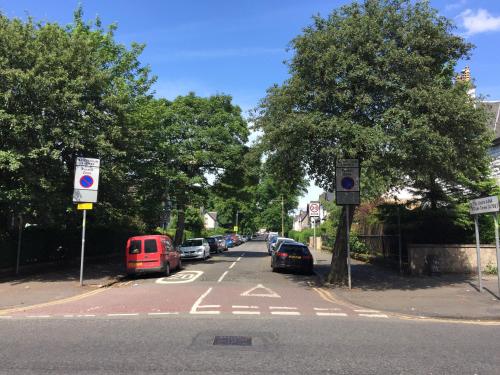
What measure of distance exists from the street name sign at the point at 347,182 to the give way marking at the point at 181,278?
6.59 m

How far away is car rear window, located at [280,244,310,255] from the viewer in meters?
22.9

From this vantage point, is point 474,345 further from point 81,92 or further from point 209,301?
point 81,92

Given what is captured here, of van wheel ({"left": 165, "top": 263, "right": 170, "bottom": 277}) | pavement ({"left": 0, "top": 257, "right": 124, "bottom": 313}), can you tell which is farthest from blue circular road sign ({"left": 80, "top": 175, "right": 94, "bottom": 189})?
van wheel ({"left": 165, "top": 263, "right": 170, "bottom": 277})

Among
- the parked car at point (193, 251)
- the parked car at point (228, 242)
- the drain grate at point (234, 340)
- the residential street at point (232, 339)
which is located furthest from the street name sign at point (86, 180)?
the parked car at point (228, 242)

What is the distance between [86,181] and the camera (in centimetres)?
1698

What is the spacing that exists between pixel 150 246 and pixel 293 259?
6.62 metres

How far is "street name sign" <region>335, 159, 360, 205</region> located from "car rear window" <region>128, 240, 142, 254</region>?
8.59 m

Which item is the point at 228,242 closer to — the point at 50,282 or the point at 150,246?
Answer: the point at 150,246

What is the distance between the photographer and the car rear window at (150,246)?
20.2m

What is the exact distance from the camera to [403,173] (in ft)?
49.7

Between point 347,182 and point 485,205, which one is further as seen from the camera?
point 347,182

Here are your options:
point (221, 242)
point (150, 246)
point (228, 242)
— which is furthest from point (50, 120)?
point (228, 242)

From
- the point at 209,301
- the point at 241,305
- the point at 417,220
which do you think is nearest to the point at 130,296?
the point at 209,301

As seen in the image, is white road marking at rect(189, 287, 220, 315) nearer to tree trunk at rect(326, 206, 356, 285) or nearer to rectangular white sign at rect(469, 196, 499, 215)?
tree trunk at rect(326, 206, 356, 285)
